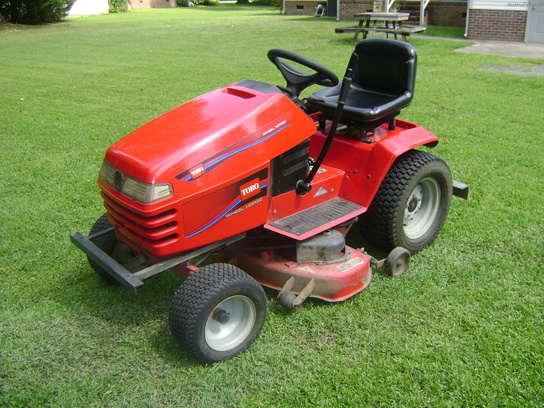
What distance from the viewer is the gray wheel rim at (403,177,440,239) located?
365cm

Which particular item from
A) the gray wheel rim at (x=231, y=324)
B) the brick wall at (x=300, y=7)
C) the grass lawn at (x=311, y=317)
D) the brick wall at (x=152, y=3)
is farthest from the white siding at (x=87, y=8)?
the gray wheel rim at (x=231, y=324)

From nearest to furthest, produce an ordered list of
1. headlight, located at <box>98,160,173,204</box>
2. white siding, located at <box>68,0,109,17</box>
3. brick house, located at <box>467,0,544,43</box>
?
1. headlight, located at <box>98,160,173,204</box>
2. brick house, located at <box>467,0,544,43</box>
3. white siding, located at <box>68,0,109,17</box>

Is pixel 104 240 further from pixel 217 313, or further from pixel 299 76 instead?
pixel 299 76

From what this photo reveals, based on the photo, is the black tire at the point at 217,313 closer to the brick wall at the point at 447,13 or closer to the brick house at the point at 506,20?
the brick house at the point at 506,20

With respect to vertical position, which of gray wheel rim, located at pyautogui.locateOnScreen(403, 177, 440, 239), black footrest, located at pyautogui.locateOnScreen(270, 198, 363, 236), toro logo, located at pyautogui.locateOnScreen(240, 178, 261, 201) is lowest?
gray wheel rim, located at pyautogui.locateOnScreen(403, 177, 440, 239)

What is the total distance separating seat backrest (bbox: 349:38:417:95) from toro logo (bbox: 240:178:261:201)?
1319 millimetres

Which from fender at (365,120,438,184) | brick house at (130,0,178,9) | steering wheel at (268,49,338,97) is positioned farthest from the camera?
brick house at (130,0,178,9)

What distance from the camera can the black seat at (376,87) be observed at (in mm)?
3350

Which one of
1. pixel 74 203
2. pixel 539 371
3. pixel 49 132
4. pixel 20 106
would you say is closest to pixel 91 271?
pixel 74 203

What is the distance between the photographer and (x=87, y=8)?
25000 millimetres

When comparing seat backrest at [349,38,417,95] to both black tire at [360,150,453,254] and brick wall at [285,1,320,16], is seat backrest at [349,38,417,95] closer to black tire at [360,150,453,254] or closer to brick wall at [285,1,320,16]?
black tire at [360,150,453,254]

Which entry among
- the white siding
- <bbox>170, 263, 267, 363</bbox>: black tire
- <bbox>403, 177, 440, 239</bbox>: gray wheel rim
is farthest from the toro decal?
the white siding

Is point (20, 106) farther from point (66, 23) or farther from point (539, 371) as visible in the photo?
point (66, 23)

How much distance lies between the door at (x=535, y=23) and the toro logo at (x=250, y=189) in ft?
39.4
